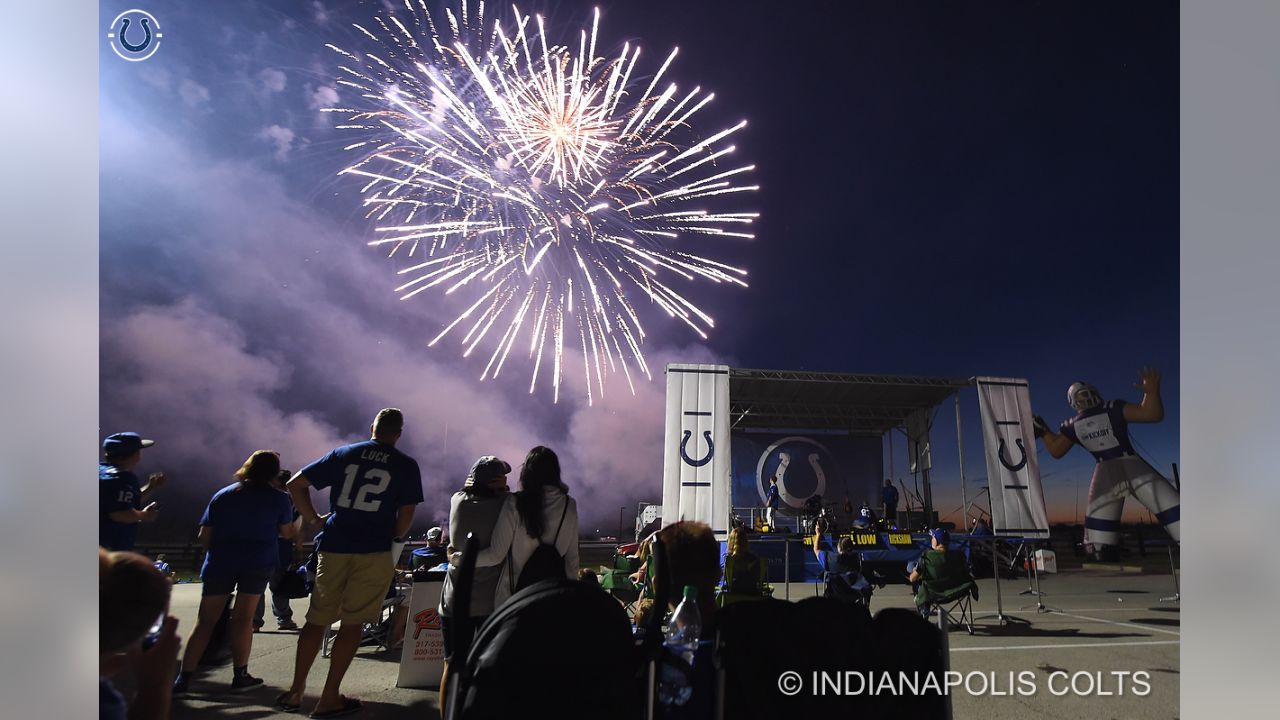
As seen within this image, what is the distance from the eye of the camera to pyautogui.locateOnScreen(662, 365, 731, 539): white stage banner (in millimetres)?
7656

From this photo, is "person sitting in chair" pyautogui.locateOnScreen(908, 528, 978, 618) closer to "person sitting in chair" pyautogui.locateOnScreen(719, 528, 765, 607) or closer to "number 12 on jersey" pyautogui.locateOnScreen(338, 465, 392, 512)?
"person sitting in chair" pyautogui.locateOnScreen(719, 528, 765, 607)

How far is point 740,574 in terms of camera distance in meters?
4.02

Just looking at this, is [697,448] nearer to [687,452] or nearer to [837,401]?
[687,452]

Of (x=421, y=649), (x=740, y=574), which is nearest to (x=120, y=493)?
(x=421, y=649)

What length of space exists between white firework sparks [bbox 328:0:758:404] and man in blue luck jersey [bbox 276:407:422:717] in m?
3.68

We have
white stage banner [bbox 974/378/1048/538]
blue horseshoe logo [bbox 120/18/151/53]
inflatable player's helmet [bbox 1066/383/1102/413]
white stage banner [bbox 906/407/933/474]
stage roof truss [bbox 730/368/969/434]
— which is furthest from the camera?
white stage banner [bbox 906/407/933/474]

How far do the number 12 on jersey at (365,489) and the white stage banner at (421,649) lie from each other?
3.42 ft

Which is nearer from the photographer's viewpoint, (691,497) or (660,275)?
(691,497)

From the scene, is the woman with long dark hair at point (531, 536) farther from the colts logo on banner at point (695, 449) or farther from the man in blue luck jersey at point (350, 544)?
the colts logo on banner at point (695, 449)

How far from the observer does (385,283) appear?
8227 mm

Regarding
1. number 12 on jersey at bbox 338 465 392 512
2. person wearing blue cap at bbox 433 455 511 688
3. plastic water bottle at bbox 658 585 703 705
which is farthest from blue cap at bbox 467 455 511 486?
plastic water bottle at bbox 658 585 703 705
